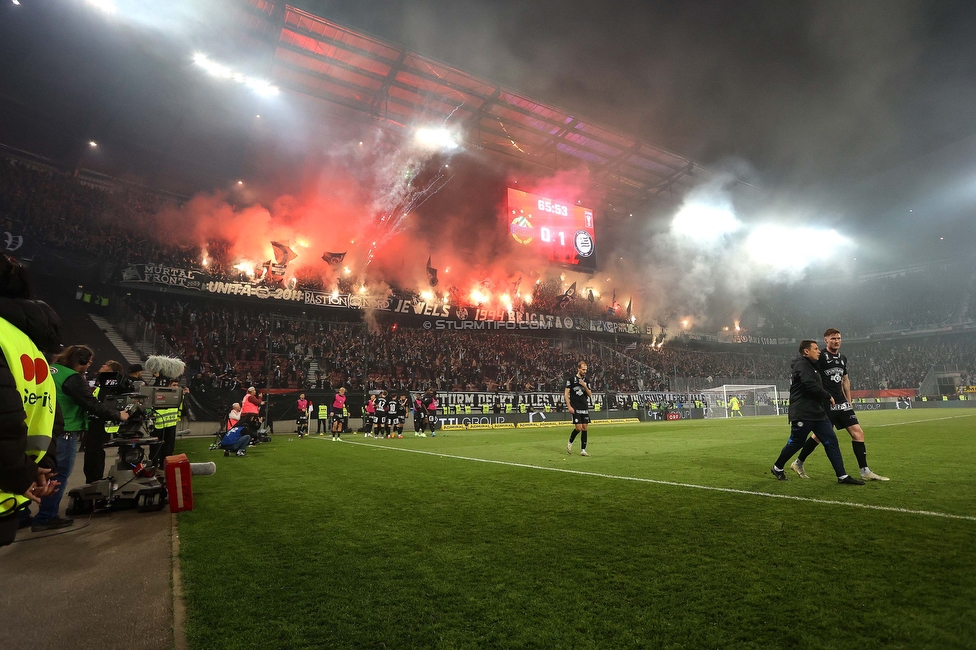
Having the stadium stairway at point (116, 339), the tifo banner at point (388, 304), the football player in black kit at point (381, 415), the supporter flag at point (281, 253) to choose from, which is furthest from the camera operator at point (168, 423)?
the supporter flag at point (281, 253)

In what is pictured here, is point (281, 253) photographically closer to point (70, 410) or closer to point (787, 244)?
point (70, 410)

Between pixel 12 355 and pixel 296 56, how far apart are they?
33.6 meters

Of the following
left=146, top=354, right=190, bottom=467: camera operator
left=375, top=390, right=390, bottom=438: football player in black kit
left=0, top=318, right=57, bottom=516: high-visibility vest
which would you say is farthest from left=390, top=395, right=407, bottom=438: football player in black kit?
left=0, top=318, right=57, bottom=516: high-visibility vest

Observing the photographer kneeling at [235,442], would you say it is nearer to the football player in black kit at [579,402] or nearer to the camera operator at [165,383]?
the camera operator at [165,383]

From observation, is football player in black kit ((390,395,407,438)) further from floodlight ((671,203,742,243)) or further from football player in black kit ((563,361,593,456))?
floodlight ((671,203,742,243))

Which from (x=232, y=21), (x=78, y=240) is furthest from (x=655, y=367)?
(x=78, y=240)

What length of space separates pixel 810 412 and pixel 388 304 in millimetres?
29782

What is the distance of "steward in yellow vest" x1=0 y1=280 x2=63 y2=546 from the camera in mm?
1681

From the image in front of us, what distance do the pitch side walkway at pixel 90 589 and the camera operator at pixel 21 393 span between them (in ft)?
3.57

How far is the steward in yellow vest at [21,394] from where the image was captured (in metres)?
1.68

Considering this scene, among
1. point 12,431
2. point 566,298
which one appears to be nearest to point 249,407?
point 12,431

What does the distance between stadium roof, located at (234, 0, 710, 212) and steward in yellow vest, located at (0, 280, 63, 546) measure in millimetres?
29720

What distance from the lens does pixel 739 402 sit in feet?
120

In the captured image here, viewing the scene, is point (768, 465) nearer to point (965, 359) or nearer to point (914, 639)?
point (914, 639)
